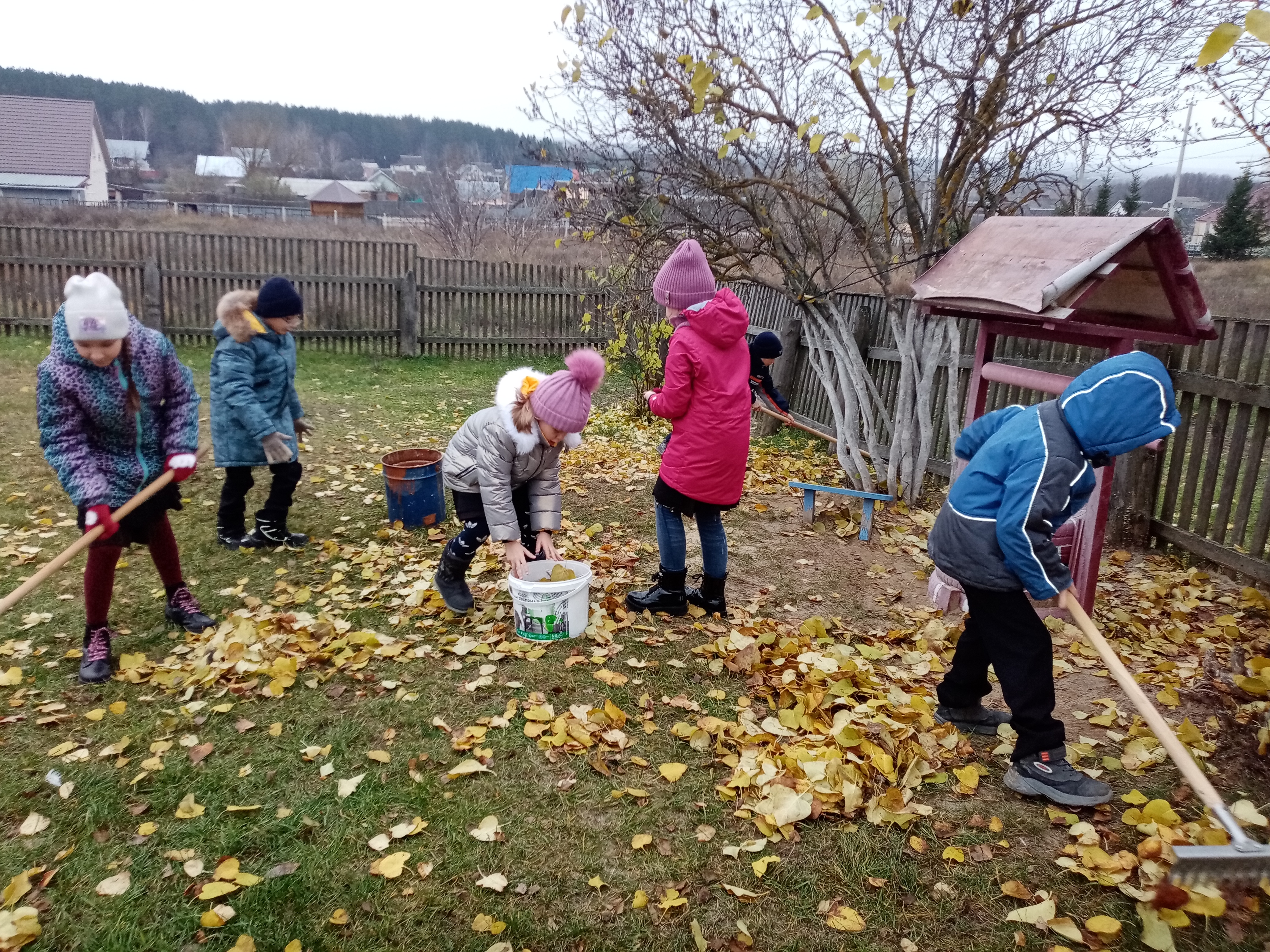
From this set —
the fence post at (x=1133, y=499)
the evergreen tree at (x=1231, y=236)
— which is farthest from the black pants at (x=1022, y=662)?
the evergreen tree at (x=1231, y=236)

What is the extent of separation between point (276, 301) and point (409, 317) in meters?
8.44

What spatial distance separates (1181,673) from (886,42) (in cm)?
441

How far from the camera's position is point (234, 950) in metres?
2.31

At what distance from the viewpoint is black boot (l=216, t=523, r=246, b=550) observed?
17.7 feet

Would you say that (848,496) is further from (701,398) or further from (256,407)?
(256,407)

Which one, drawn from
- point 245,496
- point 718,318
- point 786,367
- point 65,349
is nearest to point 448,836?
point 718,318

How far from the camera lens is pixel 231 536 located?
544cm

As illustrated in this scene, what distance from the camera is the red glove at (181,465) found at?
383 centimetres

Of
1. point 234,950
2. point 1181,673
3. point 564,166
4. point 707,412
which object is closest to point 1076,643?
point 1181,673

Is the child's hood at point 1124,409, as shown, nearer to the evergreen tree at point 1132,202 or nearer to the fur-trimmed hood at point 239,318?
the fur-trimmed hood at point 239,318

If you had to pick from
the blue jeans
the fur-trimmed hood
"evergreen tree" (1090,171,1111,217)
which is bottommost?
the blue jeans

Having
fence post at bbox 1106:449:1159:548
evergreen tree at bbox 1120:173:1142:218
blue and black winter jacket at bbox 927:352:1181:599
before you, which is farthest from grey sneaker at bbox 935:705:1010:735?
evergreen tree at bbox 1120:173:1142:218

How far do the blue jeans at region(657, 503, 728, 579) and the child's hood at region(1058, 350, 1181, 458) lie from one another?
1886mm

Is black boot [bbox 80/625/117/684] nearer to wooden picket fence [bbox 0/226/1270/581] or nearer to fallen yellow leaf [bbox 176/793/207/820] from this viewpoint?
fallen yellow leaf [bbox 176/793/207/820]
